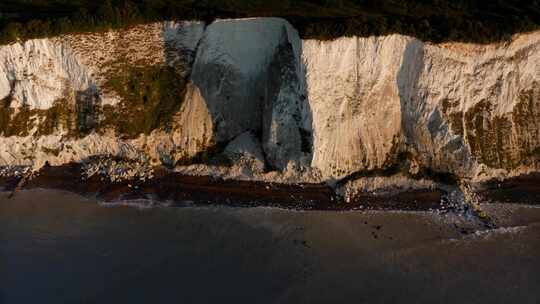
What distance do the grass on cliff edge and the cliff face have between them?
484 millimetres

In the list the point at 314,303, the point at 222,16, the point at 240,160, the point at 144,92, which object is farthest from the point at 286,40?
the point at 314,303

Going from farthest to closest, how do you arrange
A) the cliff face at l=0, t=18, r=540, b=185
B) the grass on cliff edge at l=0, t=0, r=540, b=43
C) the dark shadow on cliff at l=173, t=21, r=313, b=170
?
the dark shadow on cliff at l=173, t=21, r=313, b=170 → the cliff face at l=0, t=18, r=540, b=185 → the grass on cliff edge at l=0, t=0, r=540, b=43

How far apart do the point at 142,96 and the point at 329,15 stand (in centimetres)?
953

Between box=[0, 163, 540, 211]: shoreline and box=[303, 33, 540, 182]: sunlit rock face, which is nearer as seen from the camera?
box=[303, 33, 540, 182]: sunlit rock face

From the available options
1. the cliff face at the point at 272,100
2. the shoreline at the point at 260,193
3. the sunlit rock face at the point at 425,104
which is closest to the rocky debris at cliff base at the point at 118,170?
the shoreline at the point at 260,193

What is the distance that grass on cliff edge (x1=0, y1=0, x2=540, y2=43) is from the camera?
20062 millimetres

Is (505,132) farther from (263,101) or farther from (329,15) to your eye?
(263,101)

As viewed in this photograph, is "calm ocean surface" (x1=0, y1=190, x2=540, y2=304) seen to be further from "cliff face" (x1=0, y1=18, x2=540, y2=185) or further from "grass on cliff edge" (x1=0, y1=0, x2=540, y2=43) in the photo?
"grass on cliff edge" (x1=0, y1=0, x2=540, y2=43)

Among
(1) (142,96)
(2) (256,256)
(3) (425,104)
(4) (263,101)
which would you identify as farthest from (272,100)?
(2) (256,256)

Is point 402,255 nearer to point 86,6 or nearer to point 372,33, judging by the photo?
point 372,33

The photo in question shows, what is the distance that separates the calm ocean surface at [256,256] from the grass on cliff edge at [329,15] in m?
7.77

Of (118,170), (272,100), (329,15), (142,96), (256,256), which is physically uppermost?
(329,15)

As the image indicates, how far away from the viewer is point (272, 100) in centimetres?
2145

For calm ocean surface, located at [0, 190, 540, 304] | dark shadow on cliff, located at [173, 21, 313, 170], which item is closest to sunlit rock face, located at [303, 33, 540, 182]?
dark shadow on cliff, located at [173, 21, 313, 170]
